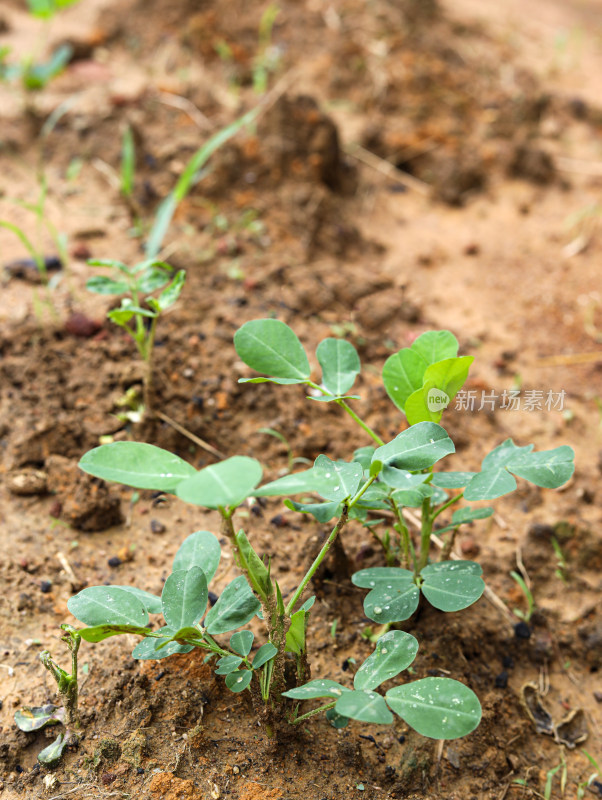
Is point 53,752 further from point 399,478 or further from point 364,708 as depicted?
point 399,478

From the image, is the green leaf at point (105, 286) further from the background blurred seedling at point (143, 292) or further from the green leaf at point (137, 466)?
the green leaf at point (137, 466)

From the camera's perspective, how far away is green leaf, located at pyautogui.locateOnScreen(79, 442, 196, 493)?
978mm

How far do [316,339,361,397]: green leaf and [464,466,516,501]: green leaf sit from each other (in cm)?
31

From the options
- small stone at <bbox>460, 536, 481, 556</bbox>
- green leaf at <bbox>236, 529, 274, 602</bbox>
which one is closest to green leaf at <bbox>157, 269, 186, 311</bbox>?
green leaf at <bbox>236, 529, 274, 602</bbox>

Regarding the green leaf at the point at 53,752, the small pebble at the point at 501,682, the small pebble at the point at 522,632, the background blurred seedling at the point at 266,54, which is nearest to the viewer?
the green leaf at the point at 53,752

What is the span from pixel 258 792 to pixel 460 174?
289 centimetres

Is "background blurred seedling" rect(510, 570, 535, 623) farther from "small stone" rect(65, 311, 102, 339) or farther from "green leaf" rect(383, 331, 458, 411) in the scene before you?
"small stone" rect(65, 311, 102, 339)

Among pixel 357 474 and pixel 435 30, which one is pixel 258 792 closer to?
pixel 357 474

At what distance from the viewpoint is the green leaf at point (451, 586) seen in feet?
4.00

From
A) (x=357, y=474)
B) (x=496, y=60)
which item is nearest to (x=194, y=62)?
(x=496, y=60)

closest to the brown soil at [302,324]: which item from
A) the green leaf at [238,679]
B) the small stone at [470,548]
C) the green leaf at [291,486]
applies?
the small stone at [470,548]

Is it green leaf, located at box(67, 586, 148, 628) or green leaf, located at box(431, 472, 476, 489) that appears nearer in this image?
green leaf, located at box(67, 586, 148, 628)

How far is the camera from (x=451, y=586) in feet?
4.13

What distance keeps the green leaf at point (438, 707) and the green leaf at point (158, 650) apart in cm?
37
